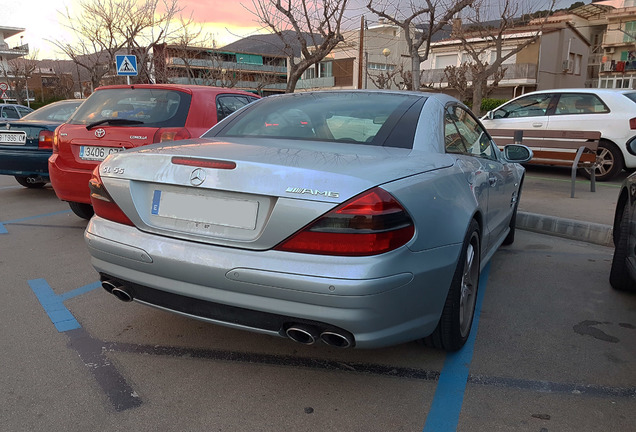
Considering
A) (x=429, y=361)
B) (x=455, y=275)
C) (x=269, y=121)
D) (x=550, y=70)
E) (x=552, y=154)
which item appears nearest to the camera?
(x=455, y=275)

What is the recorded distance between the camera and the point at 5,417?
2160mm

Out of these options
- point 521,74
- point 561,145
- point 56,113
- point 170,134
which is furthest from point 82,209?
point 521,74

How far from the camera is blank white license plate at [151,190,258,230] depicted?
2.10 m

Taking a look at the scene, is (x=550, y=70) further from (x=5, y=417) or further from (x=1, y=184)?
(x=5, y=417)

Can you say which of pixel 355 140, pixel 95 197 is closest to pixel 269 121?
pixel 355 140

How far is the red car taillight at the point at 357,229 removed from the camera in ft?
6.45

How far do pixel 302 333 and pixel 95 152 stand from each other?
11.8 ft

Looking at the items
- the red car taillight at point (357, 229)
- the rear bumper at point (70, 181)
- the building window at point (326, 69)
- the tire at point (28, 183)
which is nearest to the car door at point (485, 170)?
the red car taillight at point (357, 229)

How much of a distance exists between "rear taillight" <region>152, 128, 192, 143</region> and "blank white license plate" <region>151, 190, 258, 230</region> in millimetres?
2365

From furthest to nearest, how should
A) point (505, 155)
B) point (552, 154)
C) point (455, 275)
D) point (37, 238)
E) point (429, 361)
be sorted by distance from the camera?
point (552, 154)
point (37, 238)
point (505, 155)
point (429, 361)
point (455, 275)

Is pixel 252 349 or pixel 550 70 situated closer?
pixel 252 349

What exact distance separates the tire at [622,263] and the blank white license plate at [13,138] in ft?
23.7

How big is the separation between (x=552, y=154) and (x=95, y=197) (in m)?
7.84

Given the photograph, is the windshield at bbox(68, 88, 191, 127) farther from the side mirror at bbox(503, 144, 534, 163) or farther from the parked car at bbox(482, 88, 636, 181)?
the parked car at bbox(482, 88, 636, 181)
